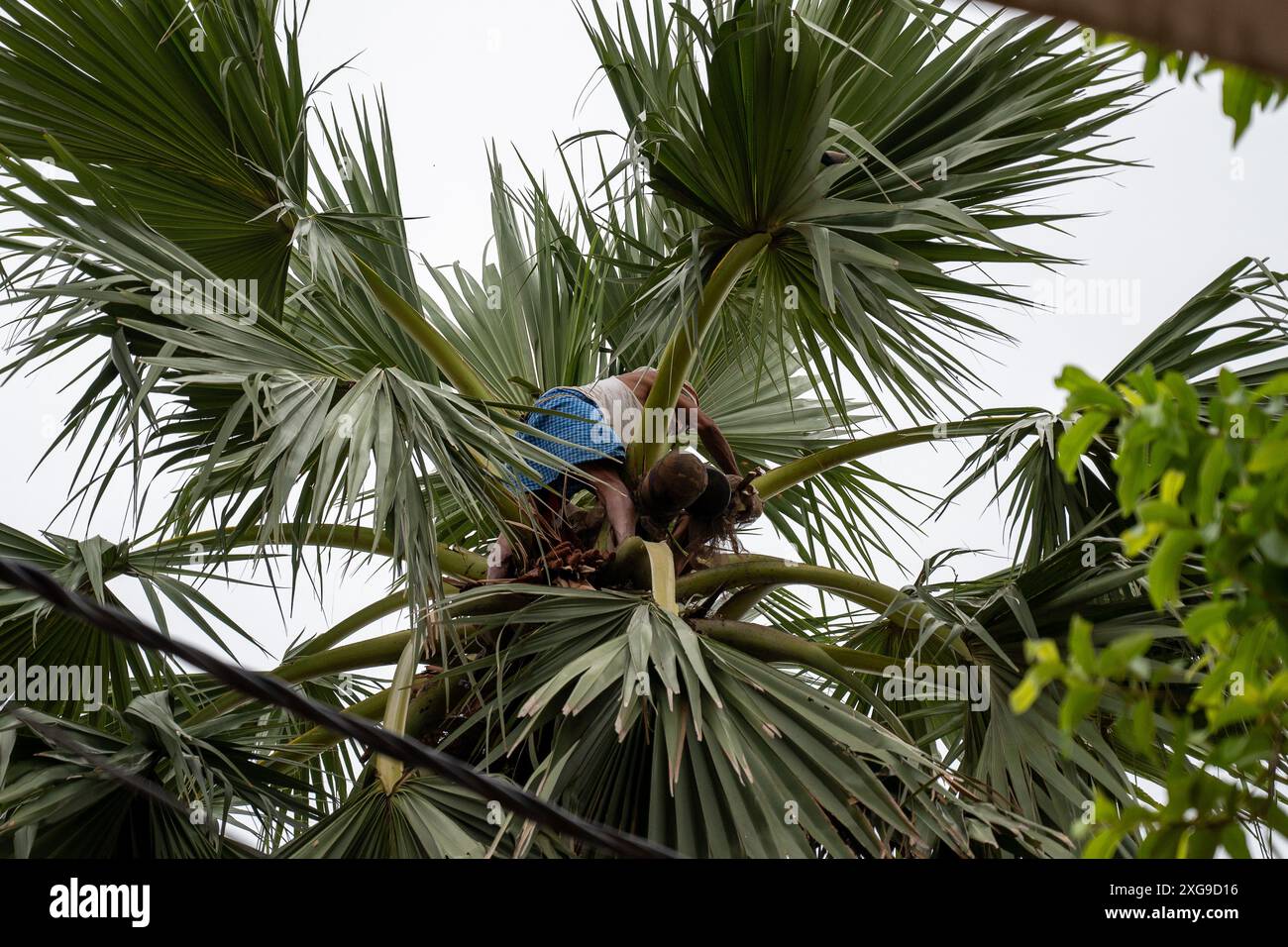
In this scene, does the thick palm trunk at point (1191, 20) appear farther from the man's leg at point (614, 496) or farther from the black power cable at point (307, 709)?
the man's leg at point (614, 496)

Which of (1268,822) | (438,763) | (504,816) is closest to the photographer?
(1268,822)

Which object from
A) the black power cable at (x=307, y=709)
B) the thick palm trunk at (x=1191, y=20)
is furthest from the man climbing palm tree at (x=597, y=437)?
the thick palm trunk at (x=1191, y=20)

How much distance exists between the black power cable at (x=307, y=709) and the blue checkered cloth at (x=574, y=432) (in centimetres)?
190

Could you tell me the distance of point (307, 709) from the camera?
164 cm

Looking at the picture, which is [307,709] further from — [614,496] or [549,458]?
[614,496]

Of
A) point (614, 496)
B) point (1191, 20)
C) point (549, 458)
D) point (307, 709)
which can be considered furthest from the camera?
point (614, 496)

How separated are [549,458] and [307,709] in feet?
4.85

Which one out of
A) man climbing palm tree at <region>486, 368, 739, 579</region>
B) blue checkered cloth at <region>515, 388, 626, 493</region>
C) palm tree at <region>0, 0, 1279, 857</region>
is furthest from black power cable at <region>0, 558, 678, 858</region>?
blue checkered cloth at <region>515, 388, 626, 493</region>

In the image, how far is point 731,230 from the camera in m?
3.51

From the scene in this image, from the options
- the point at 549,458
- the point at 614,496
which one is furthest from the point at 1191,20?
the point at 614,496

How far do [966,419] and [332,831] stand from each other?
2208 millimetres

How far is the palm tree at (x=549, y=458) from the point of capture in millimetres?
2768
